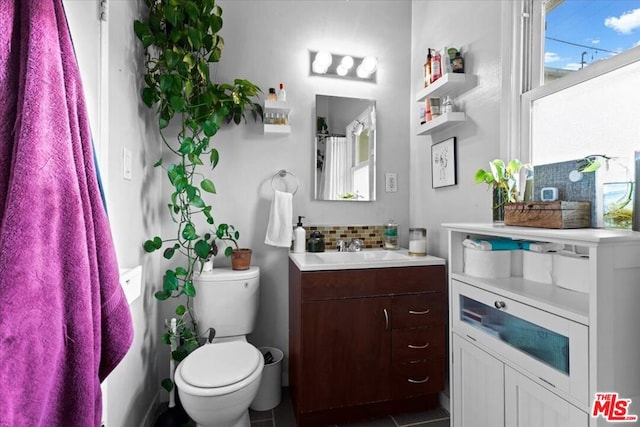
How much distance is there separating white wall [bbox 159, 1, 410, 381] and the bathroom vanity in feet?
3.49

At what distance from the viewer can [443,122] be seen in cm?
178

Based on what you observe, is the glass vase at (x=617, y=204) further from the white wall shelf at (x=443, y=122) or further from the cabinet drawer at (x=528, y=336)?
the white wall shelf at (x=443, y=122)

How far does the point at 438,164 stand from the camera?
2.00 m

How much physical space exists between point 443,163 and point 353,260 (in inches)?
33.0

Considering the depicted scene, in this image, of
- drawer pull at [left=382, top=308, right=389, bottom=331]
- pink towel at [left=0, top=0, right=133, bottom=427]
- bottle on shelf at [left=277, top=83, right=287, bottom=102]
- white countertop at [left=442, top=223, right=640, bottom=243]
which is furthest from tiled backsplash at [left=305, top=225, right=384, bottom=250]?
pink towel at [left=0, top=0, right=133, bottom=427]

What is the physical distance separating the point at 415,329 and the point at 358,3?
2.28 metres

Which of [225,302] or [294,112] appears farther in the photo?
[294,112]

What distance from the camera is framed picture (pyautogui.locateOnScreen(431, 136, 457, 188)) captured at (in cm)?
186

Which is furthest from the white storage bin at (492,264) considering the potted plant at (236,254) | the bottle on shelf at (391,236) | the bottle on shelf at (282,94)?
the bottle on shelf at (282,94)

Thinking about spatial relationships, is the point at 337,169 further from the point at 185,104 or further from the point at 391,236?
the point at 185,104

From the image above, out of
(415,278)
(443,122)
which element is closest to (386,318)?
(415,278)

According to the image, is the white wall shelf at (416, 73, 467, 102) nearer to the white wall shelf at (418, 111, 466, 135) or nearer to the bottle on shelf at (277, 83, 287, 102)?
the white wall shelf at (418, 111, 466, 135)

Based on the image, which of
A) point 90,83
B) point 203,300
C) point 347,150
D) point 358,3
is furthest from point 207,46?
point 203,300

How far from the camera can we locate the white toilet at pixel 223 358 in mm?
1303
